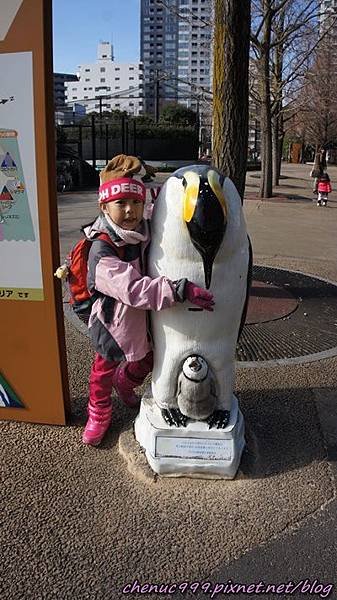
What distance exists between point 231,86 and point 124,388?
342 centimetres

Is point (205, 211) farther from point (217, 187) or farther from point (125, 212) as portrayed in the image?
point (125, 212)

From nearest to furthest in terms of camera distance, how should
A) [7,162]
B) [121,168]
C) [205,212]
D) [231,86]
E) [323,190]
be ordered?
1. [205,212]
2. [121,168]
3. [7,162]
4. [231,86]
5. [323,190]

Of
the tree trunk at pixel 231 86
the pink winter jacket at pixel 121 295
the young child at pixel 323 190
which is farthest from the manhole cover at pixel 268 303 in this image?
the young child at pixel 323 190

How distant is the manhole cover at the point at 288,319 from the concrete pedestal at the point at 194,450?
169 cm

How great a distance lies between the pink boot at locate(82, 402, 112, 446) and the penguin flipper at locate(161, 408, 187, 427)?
424 millimetres

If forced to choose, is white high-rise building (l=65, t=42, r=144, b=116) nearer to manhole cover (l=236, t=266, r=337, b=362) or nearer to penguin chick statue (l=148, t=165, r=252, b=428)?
manhole cover (l=236, t=266, r=337, b=362)

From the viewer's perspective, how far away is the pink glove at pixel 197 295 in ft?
8.30

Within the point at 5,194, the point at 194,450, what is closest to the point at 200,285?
the point at 194,450

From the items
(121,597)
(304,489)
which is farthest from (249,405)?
(121,597)

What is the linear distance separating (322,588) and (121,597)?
31.6 inches

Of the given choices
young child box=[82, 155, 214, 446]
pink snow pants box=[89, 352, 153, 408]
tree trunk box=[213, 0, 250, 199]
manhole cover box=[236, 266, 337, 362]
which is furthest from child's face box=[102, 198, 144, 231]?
tree trunk box=[213, 0, 250, 199]

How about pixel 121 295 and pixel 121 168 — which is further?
pixel 121 168

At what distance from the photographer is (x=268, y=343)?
4.88 m

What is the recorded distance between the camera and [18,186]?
2.96m
